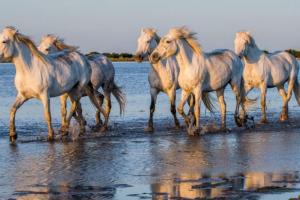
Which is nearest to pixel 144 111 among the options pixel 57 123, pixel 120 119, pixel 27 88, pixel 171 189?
pixel 120 119

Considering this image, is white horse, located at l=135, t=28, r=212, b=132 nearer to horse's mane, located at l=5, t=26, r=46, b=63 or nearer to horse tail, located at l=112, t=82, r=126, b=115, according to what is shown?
horse tail, located at l=112, t=82, r=126, b=115

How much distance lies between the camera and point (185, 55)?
15.0 metres

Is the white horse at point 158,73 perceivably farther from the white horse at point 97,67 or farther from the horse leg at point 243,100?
the horse leg at point 243,100

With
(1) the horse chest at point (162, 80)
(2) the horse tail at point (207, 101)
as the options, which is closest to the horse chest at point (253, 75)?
(2) the horse tail at point (207, 101)

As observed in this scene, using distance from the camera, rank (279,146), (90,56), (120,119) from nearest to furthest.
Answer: (279,146) → (90,56) → (120,119)

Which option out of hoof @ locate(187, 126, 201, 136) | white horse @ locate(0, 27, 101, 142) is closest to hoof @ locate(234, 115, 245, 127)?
hoof @ locate(187, 126, 201, 136)

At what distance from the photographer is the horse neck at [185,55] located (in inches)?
590

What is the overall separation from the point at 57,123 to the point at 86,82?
339cm

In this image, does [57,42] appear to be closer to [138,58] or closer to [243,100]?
[138,58]

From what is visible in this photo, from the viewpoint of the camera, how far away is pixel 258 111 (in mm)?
22438

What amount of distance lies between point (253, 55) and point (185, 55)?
3.85 metres

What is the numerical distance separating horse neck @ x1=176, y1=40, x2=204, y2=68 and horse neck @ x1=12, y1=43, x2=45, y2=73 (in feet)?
9.48

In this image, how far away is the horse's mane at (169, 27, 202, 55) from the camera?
49.0 ft

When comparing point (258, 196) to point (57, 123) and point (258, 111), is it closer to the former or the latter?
point (57, 123)
